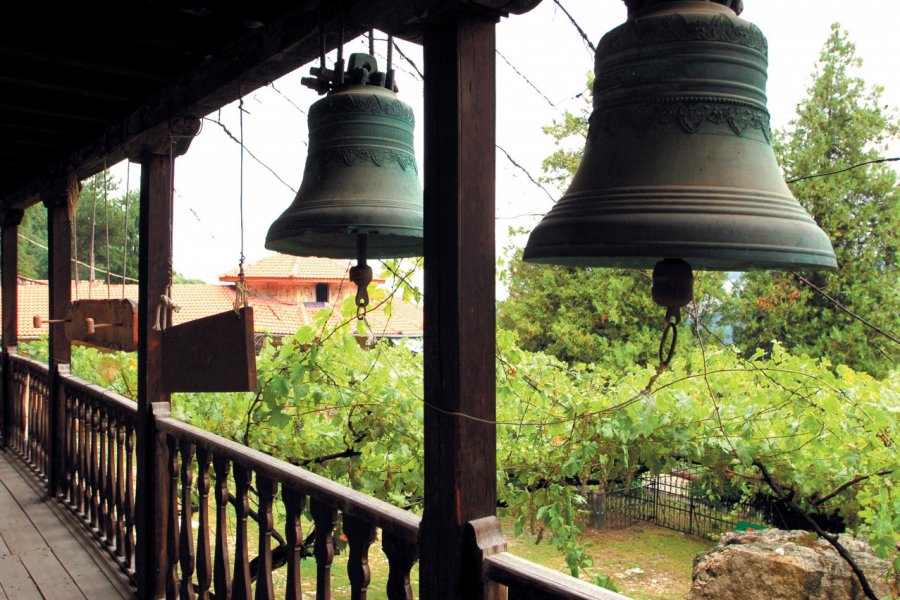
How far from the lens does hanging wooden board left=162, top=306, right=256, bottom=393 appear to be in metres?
2.13

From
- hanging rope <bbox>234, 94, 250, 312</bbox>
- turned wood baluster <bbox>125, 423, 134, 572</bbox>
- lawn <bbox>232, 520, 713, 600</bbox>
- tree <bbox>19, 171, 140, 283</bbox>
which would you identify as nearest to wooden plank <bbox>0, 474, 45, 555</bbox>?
turned wood baluster <bbox>125, 423, 134, 572</bbox>

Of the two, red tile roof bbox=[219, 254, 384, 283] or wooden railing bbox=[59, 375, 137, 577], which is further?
red tile roof bbox=[219, 254, 384, 283]

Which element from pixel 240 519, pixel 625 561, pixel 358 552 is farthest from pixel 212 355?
pixel 625 561

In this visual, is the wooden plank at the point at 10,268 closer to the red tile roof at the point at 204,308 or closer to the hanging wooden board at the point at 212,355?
the hanging wooden board at the point at 212,355

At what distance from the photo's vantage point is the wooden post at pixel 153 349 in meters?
2.78

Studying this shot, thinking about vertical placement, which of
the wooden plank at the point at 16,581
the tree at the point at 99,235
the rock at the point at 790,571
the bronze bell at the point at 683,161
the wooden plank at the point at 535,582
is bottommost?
the rock at the point at 790,571

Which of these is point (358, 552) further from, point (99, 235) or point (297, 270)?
point (99, 235)

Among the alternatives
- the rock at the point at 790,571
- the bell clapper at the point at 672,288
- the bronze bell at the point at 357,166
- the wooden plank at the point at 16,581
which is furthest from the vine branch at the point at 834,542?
the rock at the point at 790,571

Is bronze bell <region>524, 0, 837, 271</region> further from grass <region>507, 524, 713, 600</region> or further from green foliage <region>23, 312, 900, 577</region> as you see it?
grass <region>507, 524, 713, 600</region>

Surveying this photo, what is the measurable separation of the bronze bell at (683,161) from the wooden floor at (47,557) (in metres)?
2.54

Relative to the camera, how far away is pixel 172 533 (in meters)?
2.68

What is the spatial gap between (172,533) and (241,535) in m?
0.77

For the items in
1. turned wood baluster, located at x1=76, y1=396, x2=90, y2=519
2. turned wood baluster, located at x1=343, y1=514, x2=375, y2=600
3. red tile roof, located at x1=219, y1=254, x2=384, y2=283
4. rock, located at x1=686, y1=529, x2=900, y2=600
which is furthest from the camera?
red tile roof, located at x1=219, y1=254, x2=384, y2=283

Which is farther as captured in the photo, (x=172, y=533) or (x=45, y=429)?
(x=45, y=429)
